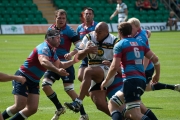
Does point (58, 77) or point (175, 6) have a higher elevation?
point (58, 77)

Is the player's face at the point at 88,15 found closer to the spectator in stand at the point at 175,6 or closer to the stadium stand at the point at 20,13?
the stadium stand at the point at 20,13

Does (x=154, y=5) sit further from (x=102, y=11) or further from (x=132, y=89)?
(x=132, y=89)

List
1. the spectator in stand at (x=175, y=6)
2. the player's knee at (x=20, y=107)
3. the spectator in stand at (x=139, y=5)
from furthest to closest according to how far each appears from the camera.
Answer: the spectator in stand at (x=175, y=6), the spectator in stand at (x=139, y=5), the player's knee at (x=20, y=107)

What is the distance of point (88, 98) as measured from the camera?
47.3 ft

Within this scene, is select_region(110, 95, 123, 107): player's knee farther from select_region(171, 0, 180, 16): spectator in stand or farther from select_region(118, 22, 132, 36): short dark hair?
select_region(171, 0, 180, 16): spectator in stand

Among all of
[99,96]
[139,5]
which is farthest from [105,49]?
[139,5]

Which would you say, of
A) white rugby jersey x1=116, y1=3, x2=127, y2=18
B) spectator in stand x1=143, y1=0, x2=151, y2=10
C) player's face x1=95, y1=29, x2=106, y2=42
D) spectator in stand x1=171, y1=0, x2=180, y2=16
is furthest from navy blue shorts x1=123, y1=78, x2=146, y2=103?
spectator in stand x1=171, y1=0, x2=180, y2=16

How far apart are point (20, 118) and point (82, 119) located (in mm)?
1804

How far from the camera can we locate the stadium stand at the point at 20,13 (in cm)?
3765

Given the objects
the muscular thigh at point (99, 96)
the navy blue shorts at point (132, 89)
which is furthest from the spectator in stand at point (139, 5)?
the navy blue shorts at point (132, 89)

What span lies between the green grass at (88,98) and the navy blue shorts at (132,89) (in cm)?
268

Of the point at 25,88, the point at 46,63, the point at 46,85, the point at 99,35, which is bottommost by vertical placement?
the point at 46,85

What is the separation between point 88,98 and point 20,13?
25.3 metres

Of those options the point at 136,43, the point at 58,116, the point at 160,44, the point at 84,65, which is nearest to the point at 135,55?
the point at 136,43
